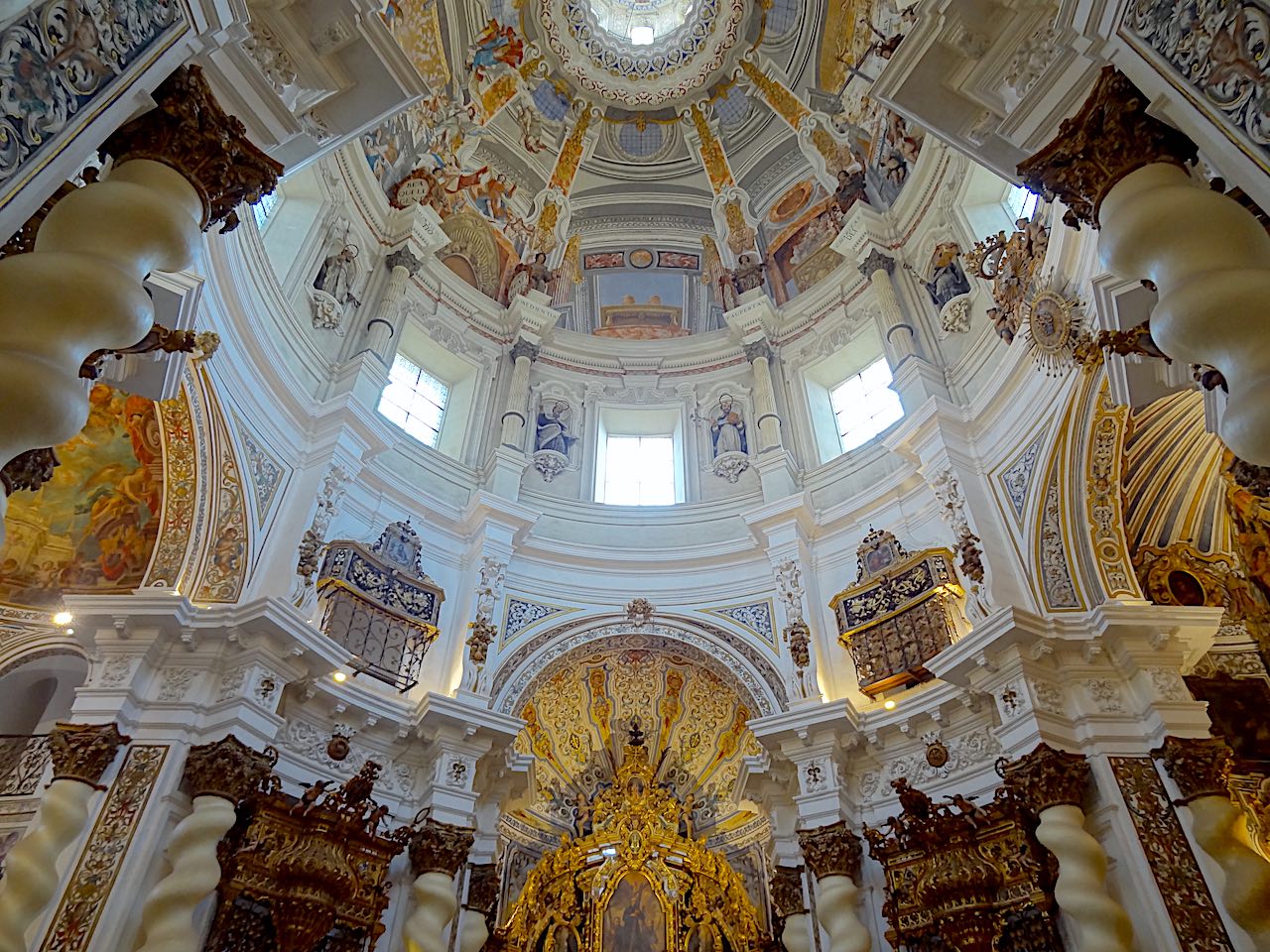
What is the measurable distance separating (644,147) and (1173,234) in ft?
59.7

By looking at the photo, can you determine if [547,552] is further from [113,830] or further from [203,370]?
[113,830]

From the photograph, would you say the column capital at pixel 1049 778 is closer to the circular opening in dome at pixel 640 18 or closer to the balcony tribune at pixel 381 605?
the balcony tribune at pixel 381 605

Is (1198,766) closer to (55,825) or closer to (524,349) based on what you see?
(55,825)

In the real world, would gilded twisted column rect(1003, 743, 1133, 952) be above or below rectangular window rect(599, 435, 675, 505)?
below

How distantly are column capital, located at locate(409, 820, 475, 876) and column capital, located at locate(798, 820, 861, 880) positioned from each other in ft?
13.8

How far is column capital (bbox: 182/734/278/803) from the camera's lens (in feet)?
28.2

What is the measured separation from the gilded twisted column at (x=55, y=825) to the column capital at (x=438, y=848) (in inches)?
136

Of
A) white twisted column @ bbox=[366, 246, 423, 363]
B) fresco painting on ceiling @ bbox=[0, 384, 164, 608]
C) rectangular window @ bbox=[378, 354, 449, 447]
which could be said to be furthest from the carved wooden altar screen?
white twisted column @ bbox=[366, 246, 423, 363]

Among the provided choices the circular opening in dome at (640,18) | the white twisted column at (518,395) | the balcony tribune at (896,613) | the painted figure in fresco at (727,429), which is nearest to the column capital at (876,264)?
the painted figure in fresco at (727,429)

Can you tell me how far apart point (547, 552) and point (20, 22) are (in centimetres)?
1098

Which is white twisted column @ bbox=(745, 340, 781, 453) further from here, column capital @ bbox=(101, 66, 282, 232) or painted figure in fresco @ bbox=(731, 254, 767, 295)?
column capital @ bbox=(101, 66, 282, 232)

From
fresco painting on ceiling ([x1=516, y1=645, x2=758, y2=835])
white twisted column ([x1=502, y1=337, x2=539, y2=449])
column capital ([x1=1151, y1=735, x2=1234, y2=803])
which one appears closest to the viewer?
column capital ([x1=1151, y1=735, x2=1234, y2=803])

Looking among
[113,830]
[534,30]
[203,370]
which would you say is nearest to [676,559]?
[203,370]

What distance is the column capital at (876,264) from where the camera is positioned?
51.1ft
